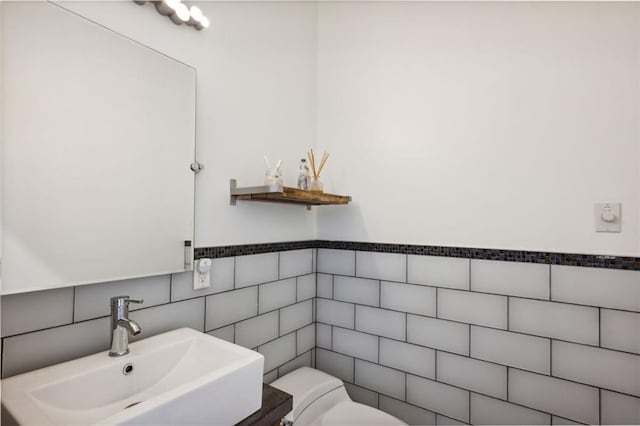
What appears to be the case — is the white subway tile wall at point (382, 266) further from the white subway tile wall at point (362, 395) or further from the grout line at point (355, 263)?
the white subway tile wall at point (362, 395)

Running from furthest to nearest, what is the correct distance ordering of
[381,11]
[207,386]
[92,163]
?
[381,11]
[92,163]
[207,386]

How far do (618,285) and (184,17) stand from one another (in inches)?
73.6

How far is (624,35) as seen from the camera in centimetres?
120

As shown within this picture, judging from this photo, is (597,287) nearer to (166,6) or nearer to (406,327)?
(406,327)

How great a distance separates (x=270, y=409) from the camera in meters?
0.91

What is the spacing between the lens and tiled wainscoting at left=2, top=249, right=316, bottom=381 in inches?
34.5

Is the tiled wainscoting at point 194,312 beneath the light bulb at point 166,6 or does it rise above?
beneath

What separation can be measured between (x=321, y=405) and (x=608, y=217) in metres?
1.41

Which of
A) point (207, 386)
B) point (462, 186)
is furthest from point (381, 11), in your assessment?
point (207, 386)

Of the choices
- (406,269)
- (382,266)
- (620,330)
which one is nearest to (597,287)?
(620,330)

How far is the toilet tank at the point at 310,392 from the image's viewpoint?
1.42 meters

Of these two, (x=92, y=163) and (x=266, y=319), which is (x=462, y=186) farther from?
(x=92, y=163)

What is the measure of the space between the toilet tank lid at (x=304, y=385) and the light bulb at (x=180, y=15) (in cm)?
157

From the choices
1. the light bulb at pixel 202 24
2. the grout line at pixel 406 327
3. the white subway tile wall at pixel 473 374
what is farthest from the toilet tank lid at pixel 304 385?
the light bulb at pixel 202 24
